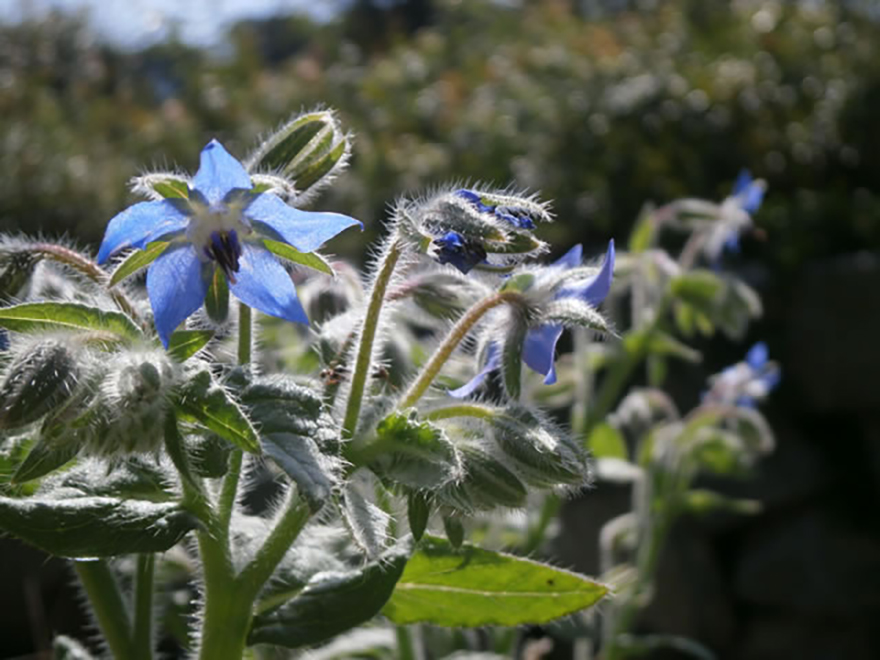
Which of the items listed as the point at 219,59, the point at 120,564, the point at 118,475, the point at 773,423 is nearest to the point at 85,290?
the point at 118,475

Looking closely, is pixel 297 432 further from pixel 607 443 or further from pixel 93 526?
pixel 607 443

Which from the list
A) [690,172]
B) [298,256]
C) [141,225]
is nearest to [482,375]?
[298,256]

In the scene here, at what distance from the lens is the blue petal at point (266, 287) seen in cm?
69

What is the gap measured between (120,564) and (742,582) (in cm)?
242

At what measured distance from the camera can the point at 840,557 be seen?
3061 millimetres

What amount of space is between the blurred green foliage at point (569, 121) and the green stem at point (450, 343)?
2375mm

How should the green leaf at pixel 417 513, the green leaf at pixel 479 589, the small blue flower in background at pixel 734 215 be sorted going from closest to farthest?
the green leaf at pixel 417 513, the green leaf at pixel 479 589, the small blue flower in background at pixel 734 215

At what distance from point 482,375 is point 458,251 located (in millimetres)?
107

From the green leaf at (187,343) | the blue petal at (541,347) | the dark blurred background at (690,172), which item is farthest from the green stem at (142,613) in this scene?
the dark blurred background at (690,172)

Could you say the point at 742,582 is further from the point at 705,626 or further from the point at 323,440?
the point at 323,440

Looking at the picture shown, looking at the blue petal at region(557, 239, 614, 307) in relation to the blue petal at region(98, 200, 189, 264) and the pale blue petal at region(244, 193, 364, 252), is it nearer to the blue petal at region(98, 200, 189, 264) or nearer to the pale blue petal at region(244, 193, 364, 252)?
the pale blue petal at region(244, 193, 364, 252)

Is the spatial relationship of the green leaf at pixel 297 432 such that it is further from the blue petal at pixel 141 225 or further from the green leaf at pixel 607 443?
the green leaf at pixel 607 443

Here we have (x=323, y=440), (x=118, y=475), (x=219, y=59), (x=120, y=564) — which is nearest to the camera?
(x=323, y=440)

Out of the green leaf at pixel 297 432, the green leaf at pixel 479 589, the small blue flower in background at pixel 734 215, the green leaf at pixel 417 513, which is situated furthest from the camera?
the small blue flower in background at pixel 734 215
